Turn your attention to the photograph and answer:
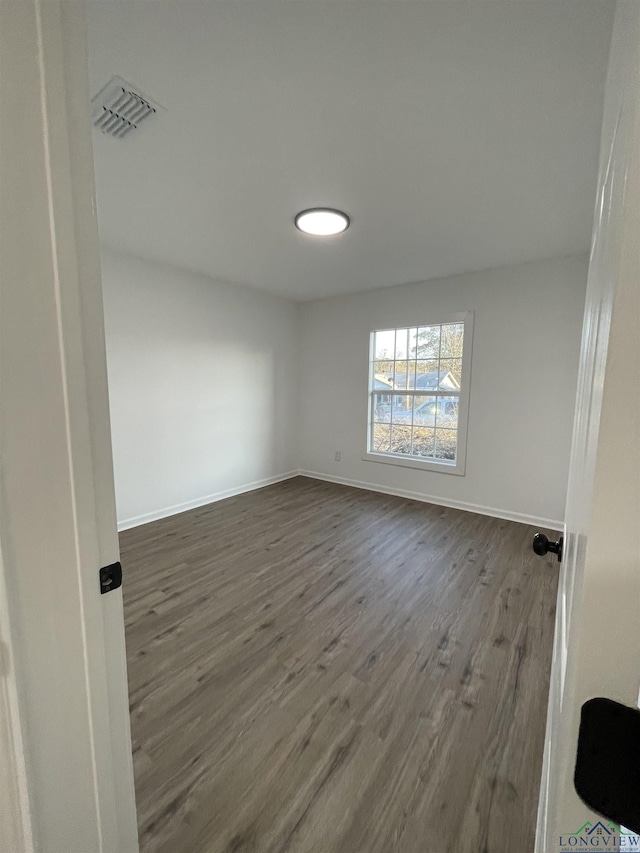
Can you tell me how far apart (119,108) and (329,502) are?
3.51 metres

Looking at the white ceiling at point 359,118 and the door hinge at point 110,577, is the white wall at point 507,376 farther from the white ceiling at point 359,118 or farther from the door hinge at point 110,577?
the door hinge at point 110,577

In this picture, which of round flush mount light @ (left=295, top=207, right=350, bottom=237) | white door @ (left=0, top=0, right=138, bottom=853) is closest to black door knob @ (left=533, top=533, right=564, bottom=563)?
white door @ (left=0, top=0, right=138, bottom=853)

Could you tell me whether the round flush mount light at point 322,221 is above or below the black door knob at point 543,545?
above

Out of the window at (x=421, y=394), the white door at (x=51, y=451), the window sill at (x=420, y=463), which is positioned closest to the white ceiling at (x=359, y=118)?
the white door at (x=51, y=451)

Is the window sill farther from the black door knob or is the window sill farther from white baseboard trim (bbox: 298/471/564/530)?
the black door knob

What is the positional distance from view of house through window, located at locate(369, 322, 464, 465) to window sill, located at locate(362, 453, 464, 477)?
67mm

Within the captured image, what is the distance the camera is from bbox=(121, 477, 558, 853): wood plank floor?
3.59 ft

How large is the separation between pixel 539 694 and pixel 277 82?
9.15ft

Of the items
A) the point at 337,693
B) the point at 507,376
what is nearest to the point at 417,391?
the point at 507,376

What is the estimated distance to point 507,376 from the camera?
3451 mm

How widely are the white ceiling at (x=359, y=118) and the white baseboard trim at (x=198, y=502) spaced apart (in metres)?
2.48

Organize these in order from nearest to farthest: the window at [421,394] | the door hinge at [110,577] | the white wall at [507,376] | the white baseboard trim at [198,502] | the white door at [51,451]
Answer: the white door at [51,451] < the door hinge at [110,577] < the white wall at [507,376] < the white baseboard trim at [198,502] < the window at [421,394]

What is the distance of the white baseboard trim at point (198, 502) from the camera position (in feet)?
10.9

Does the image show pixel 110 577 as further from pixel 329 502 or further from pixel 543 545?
pixel 329 502
